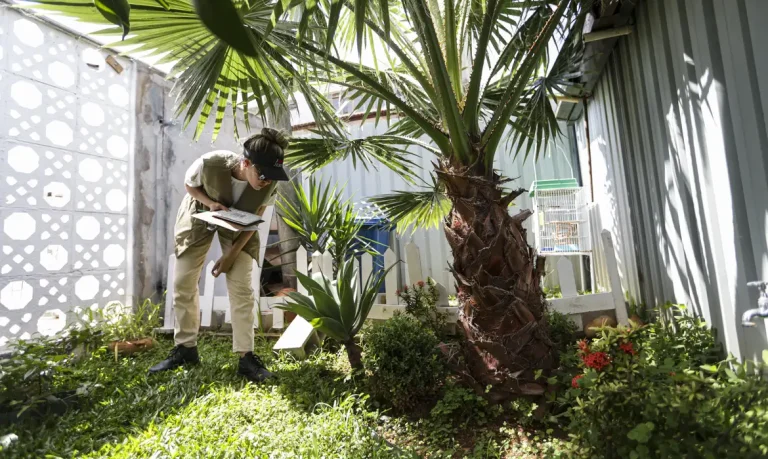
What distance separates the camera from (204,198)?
2.73 metres

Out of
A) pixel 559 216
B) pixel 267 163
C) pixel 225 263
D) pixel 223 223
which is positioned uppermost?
pixel 267 163

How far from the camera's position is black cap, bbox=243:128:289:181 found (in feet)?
8.13

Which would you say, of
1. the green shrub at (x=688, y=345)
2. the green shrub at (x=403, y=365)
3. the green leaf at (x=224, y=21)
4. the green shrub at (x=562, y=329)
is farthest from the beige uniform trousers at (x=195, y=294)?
the green shrub at (x=688, y=345)

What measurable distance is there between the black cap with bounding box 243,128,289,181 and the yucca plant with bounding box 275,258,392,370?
65cm

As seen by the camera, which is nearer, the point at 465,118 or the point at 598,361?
the point at 598,361

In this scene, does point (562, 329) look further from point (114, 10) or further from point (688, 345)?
point (114, 10)

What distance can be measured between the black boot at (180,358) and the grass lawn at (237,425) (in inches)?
5.6

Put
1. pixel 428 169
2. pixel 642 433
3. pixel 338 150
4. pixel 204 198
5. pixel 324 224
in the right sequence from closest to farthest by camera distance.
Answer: pixel 642 433 → pixel 204 198 → pixel 338 150 → pixel 324 224 → pixel 428 169

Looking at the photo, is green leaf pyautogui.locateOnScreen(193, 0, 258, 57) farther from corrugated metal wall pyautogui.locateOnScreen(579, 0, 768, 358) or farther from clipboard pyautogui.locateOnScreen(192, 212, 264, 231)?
corrugated metal wall pyautogui.locateOnScreen(579, 0, 768, 358)

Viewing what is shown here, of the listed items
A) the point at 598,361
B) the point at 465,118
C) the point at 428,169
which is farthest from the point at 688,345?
the point at 428,169

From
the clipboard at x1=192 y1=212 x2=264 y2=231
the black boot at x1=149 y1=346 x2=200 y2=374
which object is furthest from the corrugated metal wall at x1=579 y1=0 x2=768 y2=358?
the black boot at x1=149 y1=346 x2=200 y2=374

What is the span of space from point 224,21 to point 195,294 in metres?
2.21

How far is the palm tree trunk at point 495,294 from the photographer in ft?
6.47

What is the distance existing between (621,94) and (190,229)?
10.7 feet
